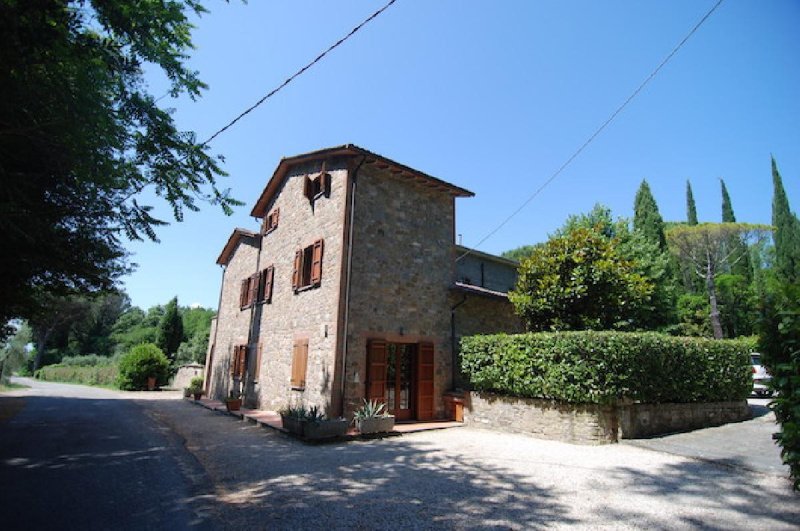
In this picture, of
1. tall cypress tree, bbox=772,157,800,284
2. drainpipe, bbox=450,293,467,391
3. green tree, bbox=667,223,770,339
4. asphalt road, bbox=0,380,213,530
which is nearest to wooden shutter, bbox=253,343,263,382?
asphalt road, bbox=0,380,213,530

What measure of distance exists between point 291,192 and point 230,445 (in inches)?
336

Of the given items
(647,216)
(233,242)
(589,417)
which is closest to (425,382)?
(589,417)

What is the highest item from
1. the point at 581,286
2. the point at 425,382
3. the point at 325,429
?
the point at 581,286

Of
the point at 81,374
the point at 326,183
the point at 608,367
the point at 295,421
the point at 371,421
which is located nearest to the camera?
the point at 608,367

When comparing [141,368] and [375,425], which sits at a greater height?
[141,368]

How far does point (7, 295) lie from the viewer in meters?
8.16

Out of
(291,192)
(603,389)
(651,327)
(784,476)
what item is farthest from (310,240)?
(651,327)

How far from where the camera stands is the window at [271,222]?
15094 millimetres

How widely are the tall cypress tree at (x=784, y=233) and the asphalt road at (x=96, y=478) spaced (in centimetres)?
4132

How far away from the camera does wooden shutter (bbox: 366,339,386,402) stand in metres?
10.0

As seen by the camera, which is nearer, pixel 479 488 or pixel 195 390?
pixel 479 488

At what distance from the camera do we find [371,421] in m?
8.84

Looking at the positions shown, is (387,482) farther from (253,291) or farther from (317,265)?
(253,291)

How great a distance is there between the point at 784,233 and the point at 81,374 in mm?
58138
